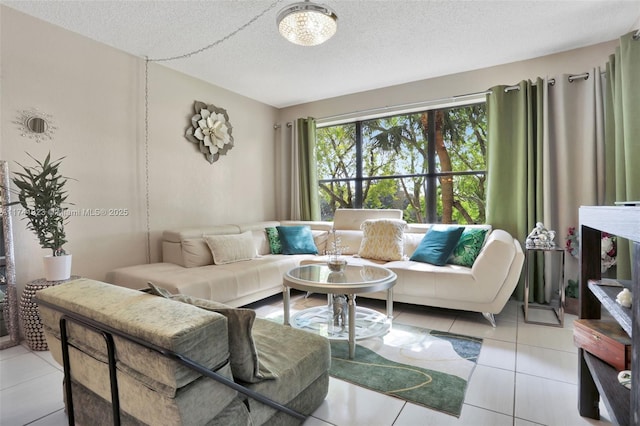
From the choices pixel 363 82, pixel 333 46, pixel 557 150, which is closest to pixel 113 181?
pixel 333 46

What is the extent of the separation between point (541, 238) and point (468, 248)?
24.3 inches

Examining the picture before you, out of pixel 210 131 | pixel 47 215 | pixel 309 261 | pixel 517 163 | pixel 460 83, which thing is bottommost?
pixel 309 261

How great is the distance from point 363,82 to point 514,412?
358 centimetres

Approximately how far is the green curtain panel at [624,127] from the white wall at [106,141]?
4.00 meters

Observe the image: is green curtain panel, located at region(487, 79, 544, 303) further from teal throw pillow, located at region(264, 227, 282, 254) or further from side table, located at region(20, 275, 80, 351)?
side table, located at region(20, 275, 80, 351)

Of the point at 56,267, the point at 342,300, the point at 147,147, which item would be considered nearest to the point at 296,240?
the point at 342,300

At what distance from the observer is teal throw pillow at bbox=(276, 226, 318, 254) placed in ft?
13.1

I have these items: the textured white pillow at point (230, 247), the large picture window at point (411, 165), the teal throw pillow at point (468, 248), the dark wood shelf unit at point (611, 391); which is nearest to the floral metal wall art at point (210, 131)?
the textured white pillow at point (230, 247)

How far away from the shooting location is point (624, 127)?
105 inches

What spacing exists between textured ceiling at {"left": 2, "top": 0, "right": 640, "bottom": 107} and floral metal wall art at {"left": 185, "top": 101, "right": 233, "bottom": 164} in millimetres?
381

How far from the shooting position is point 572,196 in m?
3.20

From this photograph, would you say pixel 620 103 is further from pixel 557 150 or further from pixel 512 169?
pixel 512 169

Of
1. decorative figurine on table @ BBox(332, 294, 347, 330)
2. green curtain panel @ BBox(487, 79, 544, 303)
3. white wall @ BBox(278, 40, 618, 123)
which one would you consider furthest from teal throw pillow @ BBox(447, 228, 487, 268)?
white wall @ BBox(278, 40, 618, 123)

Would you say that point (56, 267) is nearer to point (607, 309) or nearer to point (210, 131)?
point (210, 131)
